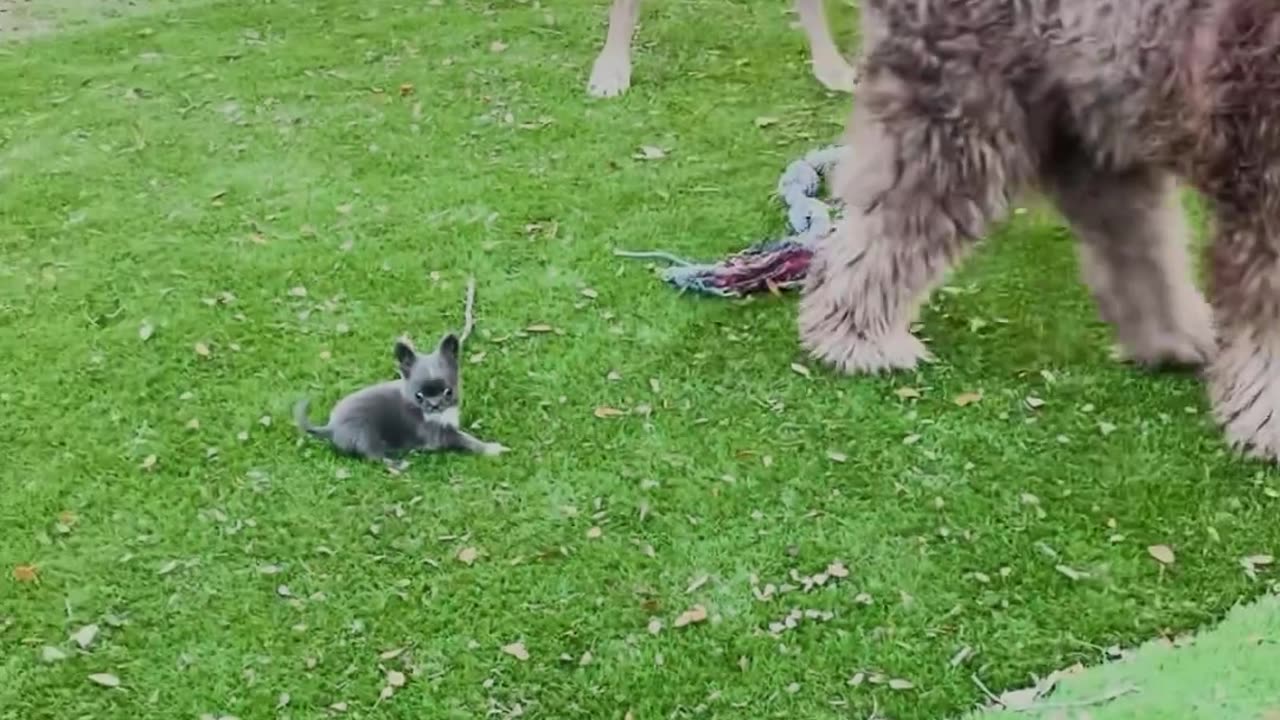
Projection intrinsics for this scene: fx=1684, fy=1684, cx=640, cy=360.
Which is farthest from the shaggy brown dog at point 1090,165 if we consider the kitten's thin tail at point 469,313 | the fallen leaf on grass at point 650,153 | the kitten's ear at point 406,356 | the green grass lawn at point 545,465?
the fallen leaf on grass at point 650,153

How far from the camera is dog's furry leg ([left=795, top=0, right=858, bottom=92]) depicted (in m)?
6.67

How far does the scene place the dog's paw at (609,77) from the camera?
21.6 ft

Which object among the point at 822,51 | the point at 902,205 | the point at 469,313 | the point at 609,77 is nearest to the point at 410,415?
the point at 469,313

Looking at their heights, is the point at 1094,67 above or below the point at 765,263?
above

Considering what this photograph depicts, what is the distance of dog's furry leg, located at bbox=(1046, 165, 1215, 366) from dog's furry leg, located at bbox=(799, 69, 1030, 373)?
239mm

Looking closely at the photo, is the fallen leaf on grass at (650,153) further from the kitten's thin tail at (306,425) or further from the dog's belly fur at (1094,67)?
the kitten's thin tail at (306,425)

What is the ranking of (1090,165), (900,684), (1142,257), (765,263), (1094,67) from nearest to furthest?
(900,684) < (1094,67) < (1090,165) < (1142,257) < (765,263)

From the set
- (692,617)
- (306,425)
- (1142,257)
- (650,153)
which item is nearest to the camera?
(692,617)

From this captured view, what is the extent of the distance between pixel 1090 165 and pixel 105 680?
100.0 inches

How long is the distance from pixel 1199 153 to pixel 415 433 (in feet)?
6.05

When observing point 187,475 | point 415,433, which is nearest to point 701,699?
point 415,433

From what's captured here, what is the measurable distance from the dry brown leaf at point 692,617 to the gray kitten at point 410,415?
798 mm

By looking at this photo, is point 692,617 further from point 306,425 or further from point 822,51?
point 822,51

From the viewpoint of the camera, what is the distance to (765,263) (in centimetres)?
477
